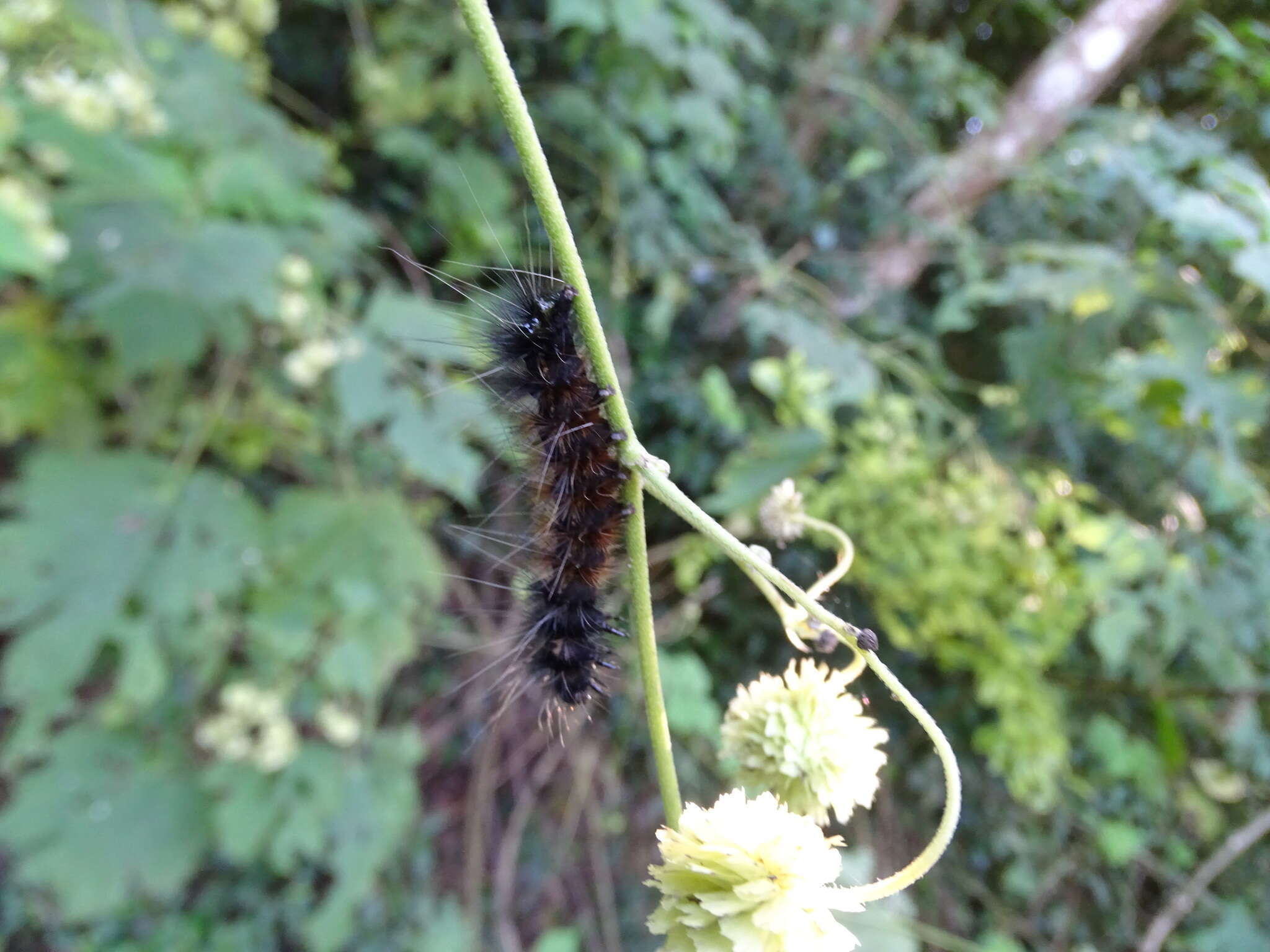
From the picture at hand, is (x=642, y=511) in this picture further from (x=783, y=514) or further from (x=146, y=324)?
(x=146, y=324)

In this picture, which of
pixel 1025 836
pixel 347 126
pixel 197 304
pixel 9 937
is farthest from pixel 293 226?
pixel 1025 836

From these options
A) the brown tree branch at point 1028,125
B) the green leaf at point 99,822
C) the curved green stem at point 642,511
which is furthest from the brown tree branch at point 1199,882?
the green leaf at point 99,822

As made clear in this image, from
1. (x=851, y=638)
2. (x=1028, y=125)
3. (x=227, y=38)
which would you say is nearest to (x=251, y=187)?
(x=227, y=38)

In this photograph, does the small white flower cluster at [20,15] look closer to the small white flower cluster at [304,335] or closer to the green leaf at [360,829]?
the small white flower cluster at [304,335]

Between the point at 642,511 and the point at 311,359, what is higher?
the point at 642,511

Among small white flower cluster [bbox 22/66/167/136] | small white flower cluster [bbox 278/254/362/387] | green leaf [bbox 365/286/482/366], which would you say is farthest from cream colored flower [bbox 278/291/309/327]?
small white flower cluster [bbox 22/66/167/136]

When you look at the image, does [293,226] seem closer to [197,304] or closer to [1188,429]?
[197,304]
